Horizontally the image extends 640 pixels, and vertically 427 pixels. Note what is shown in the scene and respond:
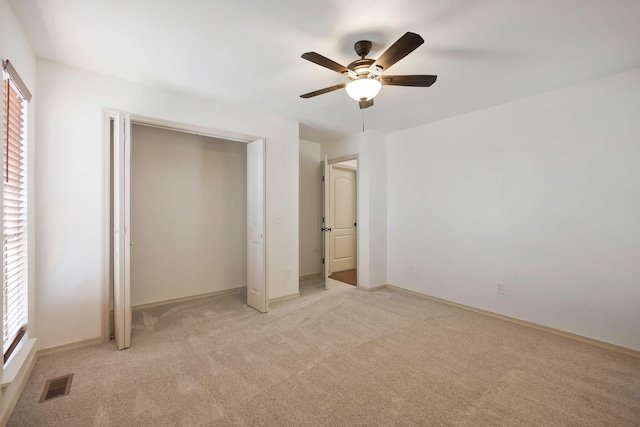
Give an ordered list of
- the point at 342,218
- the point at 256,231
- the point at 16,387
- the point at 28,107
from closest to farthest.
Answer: the point at 16,387, the point at 28,107, the point at 256,231, the point at 342,218

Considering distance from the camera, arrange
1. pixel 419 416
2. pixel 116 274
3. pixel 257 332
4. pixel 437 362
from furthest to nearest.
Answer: pixel 257 332 → pixel 116 274 → pixel 437 362 → pixel 419 416

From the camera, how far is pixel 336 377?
6.89 ft

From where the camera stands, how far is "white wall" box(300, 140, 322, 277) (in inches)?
198

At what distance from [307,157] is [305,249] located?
5.46 ft

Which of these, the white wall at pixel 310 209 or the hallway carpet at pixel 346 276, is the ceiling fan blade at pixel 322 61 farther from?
the hallway carpet at pixel 346 276

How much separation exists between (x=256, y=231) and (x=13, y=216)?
81.8 inches

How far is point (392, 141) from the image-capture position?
14.7 ft

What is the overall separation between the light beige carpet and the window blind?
47 cm

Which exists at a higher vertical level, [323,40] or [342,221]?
[323,40]

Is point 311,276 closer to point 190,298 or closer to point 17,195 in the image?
point 190,298

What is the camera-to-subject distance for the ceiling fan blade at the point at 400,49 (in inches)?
61.9

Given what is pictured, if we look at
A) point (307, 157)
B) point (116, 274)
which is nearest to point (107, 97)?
point (116, 274)

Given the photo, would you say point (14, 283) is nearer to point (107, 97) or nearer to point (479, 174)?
point (107, 97)

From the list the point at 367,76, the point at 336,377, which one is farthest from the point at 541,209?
the point at 336,377
